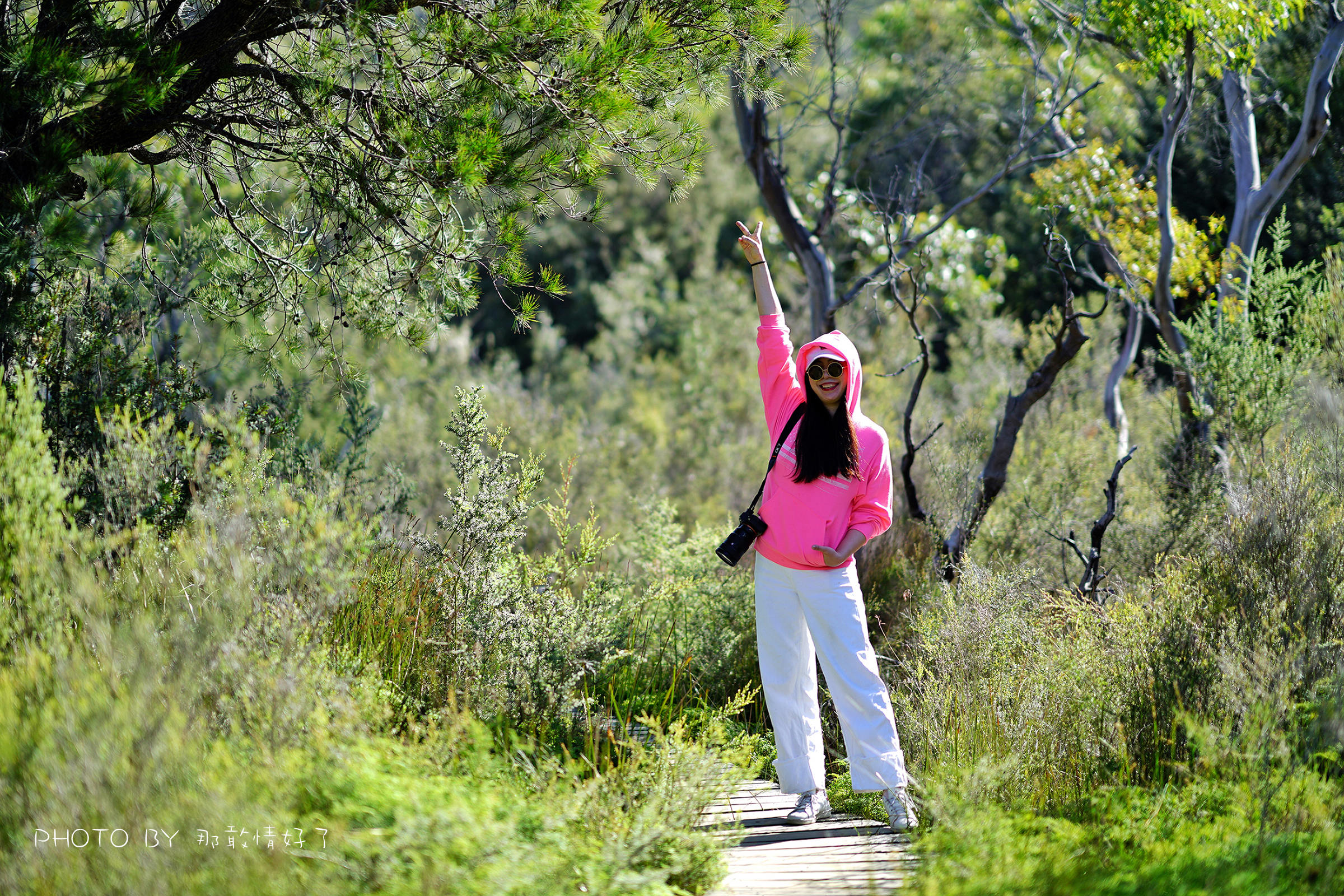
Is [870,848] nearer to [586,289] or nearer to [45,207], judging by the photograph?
[45,207]

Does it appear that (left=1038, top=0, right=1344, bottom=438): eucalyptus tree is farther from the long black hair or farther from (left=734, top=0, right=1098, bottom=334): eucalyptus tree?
the long black hair

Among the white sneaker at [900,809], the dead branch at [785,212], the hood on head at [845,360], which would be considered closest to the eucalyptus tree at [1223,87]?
the dead branch at [785,212]

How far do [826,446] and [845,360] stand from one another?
1.11ft

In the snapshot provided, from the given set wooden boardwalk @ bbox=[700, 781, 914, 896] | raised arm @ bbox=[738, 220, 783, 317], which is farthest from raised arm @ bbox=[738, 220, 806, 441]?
wooden boardwalk @ bbox=[700, 781, 914, 896]

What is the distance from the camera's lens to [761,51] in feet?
14.8

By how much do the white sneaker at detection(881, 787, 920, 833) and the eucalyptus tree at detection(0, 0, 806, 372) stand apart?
2.46 metres

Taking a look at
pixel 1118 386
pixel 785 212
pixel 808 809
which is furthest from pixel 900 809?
pixel 1118 386

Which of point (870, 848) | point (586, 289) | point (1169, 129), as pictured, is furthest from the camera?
point (586, 289)

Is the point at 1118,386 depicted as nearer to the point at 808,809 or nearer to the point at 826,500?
the point at 826,500

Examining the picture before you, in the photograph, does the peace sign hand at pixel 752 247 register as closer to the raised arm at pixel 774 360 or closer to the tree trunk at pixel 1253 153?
the raised arm at pixel 774 360

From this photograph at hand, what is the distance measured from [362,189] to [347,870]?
2939 mm

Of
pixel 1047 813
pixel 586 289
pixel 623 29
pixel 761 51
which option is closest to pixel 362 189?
pixel 623 29

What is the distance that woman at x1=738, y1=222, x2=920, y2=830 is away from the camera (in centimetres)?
375

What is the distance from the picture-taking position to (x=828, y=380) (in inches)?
152
